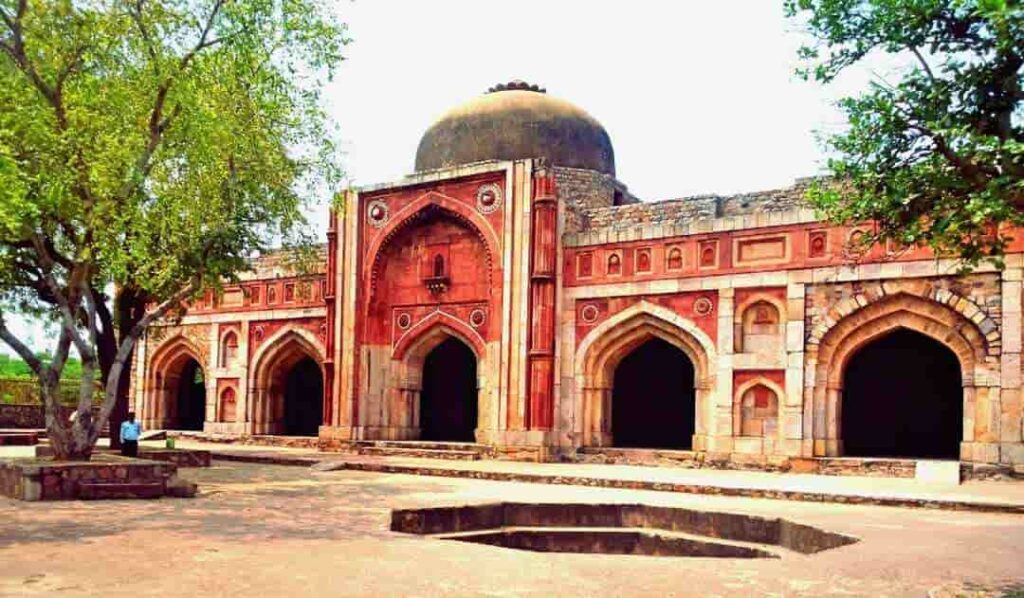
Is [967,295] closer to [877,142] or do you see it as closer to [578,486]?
[578,486]

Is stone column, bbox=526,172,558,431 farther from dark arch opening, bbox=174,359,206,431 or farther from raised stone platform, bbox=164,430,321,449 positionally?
dark arch opening, bbox=174,359,206,431

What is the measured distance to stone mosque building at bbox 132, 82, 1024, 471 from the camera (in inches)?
631

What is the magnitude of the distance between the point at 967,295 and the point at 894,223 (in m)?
9.01

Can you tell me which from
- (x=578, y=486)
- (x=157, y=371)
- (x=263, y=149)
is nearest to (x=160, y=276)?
(x=263, y=149)

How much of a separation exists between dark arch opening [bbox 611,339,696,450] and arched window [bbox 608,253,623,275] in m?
4.71

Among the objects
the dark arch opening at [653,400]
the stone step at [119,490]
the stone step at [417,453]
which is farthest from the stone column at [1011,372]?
the stone step at [119,490]

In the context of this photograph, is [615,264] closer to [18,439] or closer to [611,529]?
[611,529]

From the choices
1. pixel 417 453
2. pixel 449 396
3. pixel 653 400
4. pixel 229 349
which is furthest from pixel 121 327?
pixel 653 400

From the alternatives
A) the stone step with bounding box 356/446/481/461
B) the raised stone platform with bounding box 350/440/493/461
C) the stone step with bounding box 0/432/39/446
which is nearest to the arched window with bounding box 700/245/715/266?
the raised stone platform with bounding box 350/440/493/461

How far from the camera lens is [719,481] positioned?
1408 centimetres

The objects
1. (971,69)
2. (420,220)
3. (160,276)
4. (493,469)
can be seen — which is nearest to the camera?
(971,69)

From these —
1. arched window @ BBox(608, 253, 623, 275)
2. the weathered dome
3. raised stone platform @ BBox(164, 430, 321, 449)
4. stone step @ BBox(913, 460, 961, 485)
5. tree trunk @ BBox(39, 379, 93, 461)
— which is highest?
the weathered dome

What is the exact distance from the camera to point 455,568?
269 inches

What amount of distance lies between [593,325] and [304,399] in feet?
37.8
